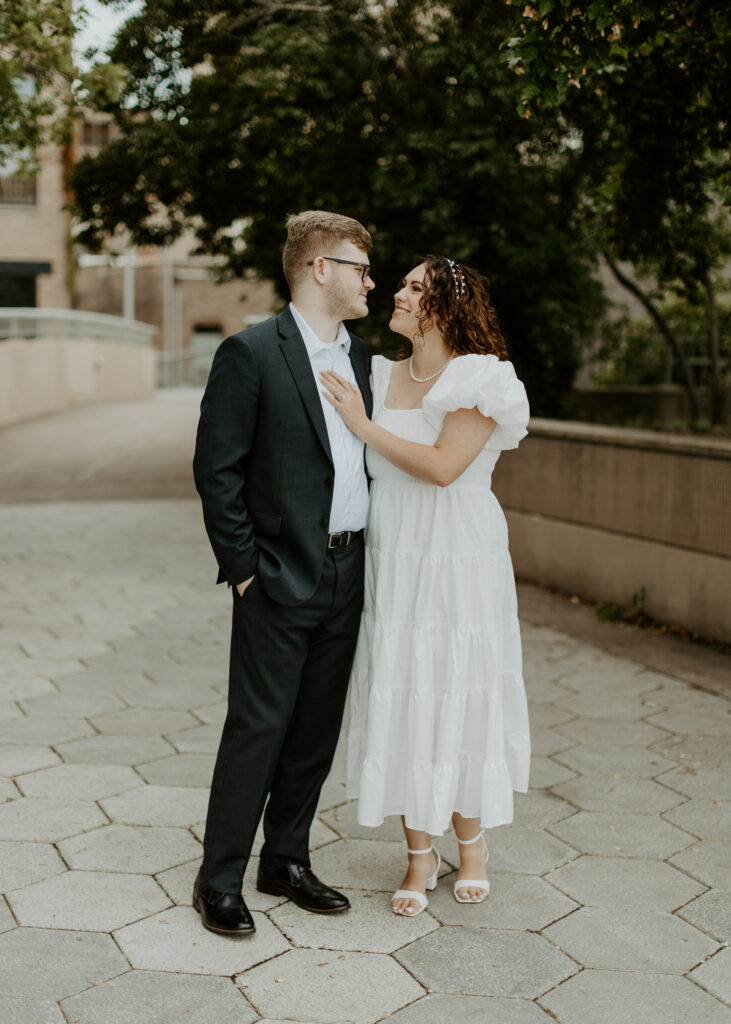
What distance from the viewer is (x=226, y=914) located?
302 cm

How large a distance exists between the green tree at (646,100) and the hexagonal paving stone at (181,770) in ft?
9.90

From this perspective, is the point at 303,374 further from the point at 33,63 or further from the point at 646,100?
the point at 33,63

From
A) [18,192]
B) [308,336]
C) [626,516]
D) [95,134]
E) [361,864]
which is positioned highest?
[95,134]

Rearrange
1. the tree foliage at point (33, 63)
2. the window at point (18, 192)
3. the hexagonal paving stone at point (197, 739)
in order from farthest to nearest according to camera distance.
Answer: the window at point (18, 192) → the tree foliage at point (33, 63) → the hexagonal paving stone at point (197, 739)

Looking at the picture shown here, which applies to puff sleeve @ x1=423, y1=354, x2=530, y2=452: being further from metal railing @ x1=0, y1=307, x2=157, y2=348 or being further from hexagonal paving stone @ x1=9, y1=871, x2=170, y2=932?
metal railing @ x1=0, y1=307, x2=157, y2=348

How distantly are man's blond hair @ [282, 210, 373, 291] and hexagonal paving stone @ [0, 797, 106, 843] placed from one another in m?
2.05

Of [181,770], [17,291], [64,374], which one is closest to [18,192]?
[17,291]

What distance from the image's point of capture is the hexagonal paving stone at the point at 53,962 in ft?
8.96

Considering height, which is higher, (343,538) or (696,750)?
(343,538)

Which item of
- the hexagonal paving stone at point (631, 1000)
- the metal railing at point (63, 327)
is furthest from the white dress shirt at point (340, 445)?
the metal railing at point (63, 327)

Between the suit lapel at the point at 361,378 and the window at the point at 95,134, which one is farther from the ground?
the window at the point at 95,134

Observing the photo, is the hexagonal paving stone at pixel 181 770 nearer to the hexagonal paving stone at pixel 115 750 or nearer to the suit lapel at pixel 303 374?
the hexagonal paving stone at pixel 115 750

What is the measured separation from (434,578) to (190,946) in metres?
1.23

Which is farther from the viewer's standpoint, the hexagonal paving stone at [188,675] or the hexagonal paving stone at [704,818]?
the hexagonal paving stone at [188,675]
